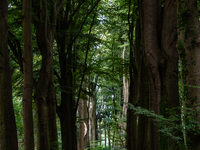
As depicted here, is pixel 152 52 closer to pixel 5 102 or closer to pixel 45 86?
pixel 5 102

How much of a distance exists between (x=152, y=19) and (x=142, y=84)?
334 cm

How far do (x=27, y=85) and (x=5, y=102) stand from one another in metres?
1.07

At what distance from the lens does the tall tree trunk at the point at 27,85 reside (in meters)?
5.91

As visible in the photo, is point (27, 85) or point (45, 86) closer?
point (27, 85)

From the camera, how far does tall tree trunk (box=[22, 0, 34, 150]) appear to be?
19.4 feet

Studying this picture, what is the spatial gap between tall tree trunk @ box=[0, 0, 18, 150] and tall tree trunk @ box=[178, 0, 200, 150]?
3.92 m

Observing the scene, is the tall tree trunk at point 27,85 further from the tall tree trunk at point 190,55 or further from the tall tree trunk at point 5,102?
the tall tree trunk at point 190,55

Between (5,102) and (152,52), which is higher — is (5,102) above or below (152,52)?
below

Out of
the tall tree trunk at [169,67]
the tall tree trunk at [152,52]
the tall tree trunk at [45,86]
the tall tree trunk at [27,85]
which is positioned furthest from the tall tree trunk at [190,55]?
the tall tree trunk at [45,86]

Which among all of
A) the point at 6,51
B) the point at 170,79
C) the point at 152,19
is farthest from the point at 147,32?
the point at 6,51

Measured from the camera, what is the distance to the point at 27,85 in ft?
19.7

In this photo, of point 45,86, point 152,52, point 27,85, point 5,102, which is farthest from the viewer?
point 45,86

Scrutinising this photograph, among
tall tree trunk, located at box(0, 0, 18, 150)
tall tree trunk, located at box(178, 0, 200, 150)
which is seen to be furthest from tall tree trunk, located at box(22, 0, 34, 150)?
tall tree trunk, located at box(178, 0, 200, 150)

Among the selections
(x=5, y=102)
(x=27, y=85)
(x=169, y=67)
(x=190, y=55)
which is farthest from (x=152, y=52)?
(x=5, y=102)
